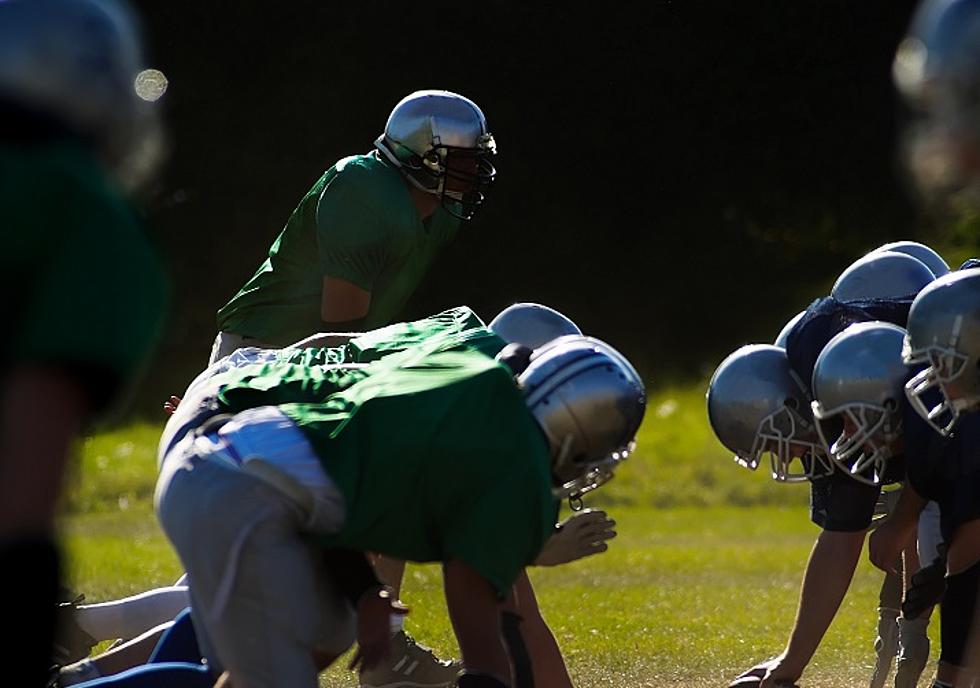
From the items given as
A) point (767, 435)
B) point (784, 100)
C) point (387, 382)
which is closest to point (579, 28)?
point (784, 100)

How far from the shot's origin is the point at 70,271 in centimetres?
202

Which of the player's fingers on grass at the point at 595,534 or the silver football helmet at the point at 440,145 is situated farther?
the silver football helmet at the point at 440,145

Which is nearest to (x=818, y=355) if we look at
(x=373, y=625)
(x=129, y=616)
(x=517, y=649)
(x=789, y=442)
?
Result: (x=789, y=442)

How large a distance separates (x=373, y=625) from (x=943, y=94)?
1.54m

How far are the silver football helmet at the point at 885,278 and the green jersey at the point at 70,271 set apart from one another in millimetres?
3647

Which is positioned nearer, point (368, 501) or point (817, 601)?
point (368, 501)

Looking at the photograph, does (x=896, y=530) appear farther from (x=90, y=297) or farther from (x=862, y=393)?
(x=90, y=297)

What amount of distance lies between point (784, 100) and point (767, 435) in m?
16.6

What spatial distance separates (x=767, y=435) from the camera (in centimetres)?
508

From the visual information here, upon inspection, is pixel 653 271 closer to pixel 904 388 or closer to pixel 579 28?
pixel 579 28

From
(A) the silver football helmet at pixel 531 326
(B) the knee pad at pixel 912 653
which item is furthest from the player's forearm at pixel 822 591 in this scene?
(A) the silver football helmet at pixel 531 326

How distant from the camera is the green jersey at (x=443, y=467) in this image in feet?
10.4

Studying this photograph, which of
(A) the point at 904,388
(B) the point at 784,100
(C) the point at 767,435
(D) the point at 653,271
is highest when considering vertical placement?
(A) the point at 904,388

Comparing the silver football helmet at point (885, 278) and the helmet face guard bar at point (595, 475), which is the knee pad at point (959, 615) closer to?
the silver football helmet at point (885, 278)
